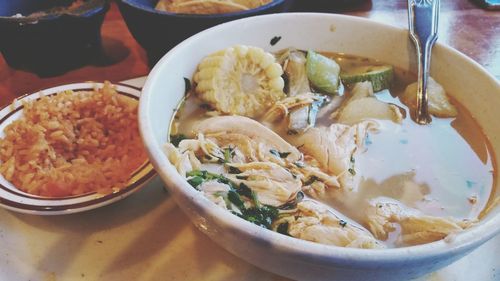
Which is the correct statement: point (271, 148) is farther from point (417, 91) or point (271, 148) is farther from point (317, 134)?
point (417, 91)

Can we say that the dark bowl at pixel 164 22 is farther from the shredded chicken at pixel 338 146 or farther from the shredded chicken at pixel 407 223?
the shredded chicken at pixel 407 223

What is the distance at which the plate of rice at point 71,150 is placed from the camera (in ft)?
3.40

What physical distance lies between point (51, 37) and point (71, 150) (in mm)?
460

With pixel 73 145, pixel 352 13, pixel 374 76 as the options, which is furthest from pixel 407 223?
pixel 352 13

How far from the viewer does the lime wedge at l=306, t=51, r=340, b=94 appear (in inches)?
49.3

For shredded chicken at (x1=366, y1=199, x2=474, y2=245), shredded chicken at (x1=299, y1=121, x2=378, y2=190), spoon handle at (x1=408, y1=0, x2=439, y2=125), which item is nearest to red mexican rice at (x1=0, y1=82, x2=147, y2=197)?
shredded chicken at (x1=299, y1=121, x2=378, y2=190)

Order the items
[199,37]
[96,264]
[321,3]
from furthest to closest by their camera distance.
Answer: [321,3]
[199,37]
[96,264]

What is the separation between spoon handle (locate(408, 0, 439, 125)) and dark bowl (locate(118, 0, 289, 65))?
0.42 m

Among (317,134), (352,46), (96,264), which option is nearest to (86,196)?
(96,264)

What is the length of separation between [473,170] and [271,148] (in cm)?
45

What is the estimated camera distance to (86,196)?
1034 millimetres

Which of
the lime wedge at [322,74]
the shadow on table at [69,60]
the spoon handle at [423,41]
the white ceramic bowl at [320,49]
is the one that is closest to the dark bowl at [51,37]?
the shadow on table at [69,60]

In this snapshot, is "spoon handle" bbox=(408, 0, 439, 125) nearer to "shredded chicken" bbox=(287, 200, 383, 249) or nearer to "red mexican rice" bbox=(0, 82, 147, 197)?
"shredded chicken" bbox=(287, 200, 383, 249)

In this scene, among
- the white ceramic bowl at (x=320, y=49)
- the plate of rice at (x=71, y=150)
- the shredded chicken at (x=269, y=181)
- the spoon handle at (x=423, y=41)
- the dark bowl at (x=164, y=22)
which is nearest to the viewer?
the white ceramic bowl at (x=320, y=49)
